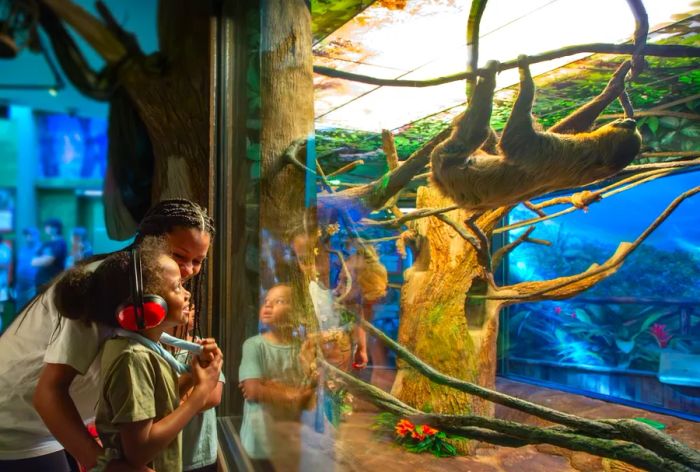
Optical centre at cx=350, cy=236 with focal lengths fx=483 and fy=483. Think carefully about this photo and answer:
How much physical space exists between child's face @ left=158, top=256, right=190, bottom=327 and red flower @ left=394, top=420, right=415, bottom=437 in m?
0.62

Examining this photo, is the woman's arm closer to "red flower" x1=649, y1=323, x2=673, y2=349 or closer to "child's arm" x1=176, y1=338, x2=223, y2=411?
"child's arm" x1=176, y1=338, x2=223, y2=411

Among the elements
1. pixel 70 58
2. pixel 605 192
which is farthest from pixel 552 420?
pixel 70 58

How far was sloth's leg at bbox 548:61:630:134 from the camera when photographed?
0.89m

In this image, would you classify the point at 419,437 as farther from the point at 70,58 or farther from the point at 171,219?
the point at 70,58

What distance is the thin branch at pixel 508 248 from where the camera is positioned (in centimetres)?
103

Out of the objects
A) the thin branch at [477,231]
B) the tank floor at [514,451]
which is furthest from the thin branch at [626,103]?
the tank floor at [514,451]

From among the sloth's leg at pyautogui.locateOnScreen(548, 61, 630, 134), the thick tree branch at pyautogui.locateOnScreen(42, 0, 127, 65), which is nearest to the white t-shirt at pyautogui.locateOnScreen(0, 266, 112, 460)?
the sloth's leg at pyautogui.locateOnScreen(548, 61, 630, 134)

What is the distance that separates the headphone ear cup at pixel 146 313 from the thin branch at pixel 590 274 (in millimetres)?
708

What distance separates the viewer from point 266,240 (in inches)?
71.9

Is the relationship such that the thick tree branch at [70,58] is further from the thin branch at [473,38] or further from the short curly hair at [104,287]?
the thin branch at [473,38]

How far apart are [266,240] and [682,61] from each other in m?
1.38

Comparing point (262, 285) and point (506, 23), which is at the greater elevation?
point (506, 23)

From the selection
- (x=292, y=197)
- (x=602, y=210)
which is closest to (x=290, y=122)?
(x=292, y=197)

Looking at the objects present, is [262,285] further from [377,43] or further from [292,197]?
[377,43]
